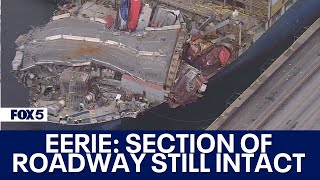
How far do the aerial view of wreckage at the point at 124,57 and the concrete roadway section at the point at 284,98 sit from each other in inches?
457

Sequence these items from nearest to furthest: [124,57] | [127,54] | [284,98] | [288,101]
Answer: [288,101] < [284,98] < [124,57] < [127,54]

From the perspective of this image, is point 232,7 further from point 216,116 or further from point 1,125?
point 1,125

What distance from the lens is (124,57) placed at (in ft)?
560

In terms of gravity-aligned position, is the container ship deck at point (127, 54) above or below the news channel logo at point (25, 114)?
above

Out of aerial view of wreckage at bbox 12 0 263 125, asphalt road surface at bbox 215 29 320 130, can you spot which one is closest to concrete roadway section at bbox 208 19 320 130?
asphalt road surface at bbox 215 29 320 130

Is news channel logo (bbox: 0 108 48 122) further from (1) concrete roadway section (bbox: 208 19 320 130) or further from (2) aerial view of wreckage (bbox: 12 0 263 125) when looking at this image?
(1) concrete roadway section (bbox: 208 19 320 130)

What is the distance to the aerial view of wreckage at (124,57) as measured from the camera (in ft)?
546

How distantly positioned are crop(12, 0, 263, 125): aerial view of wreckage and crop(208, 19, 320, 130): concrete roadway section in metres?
11.6

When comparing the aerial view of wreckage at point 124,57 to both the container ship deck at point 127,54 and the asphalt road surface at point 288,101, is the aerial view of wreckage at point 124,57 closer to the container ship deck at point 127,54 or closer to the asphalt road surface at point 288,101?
the container ship deck at point 127,54

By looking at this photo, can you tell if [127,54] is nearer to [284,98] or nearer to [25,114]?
[284,98]

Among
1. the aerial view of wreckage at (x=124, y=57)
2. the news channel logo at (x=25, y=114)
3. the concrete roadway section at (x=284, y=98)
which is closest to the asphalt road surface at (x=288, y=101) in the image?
the concrete roadway section at (x=284, y=98)

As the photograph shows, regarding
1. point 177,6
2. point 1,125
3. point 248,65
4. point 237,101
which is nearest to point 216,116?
point 237,101

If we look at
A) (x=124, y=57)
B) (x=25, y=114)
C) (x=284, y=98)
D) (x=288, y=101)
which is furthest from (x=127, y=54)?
(x=25, y=114)

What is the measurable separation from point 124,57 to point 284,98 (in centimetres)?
3626
